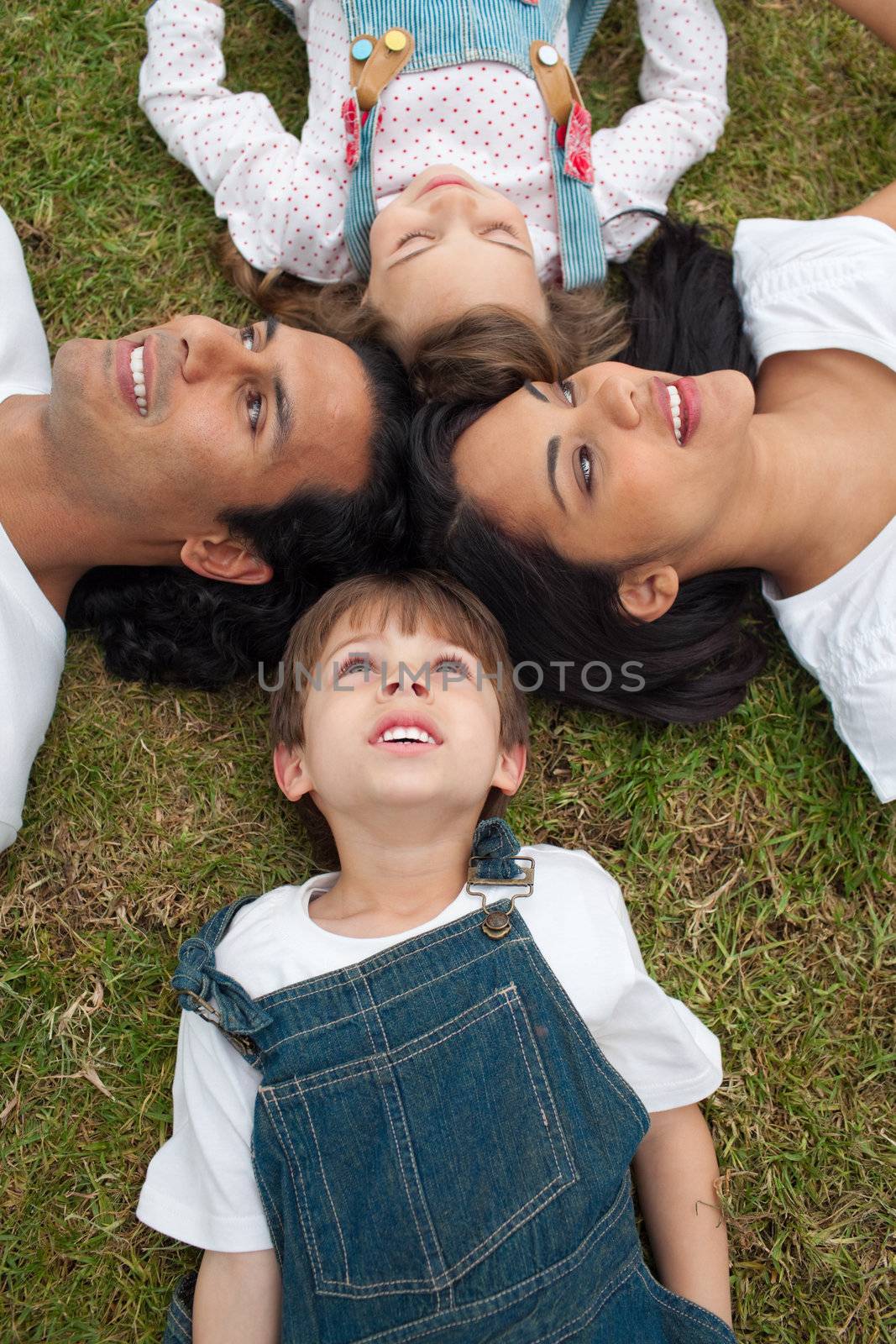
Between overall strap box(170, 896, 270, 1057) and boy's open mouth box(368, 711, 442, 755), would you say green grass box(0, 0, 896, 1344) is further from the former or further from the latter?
boy's open mouth box(368, 711, 442, 755)

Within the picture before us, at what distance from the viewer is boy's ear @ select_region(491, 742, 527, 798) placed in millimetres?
2338

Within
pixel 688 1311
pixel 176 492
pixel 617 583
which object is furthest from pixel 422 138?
pixel 688 1311

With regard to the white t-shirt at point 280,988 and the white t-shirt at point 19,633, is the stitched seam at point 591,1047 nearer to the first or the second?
the white t-shirt at point 280,988

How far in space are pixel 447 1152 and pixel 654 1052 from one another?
0.56 meters

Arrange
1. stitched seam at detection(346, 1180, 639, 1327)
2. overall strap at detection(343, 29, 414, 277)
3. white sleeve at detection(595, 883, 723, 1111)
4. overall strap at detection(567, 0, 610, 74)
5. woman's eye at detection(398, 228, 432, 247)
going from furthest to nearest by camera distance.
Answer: overall strap at detection(567, 0, 610, 74)
overall strap at detection(343, 29, 414, 277)
woman's eye at detection(398, 228, 432, 247)
white sleeve at detection(595, 883, 723, 1111)
stitched seam at detection(346, 1180, 639, 1327)

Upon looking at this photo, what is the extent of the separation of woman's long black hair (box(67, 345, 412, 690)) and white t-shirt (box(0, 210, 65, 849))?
16 cm

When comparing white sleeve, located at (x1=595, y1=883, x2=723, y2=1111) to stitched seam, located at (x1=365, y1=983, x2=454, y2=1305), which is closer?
stitched seam, located at (x1=365, y1=983, x2=454, y2=1305)

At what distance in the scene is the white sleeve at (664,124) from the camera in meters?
2.88

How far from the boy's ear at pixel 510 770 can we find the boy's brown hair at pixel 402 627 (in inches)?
0.7

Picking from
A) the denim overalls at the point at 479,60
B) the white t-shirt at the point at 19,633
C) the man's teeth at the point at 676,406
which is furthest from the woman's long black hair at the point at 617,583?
the white t-shirt at the point at 19,633

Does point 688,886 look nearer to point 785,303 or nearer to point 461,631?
point 461,631

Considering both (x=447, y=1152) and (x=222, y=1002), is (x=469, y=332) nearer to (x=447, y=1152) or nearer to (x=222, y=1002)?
(x=222, y=1002)

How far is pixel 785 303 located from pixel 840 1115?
2.05 m

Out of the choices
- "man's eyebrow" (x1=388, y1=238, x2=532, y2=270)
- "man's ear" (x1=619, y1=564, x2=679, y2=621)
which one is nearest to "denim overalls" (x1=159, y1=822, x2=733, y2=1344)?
"man's ear" (x1=619, y1=564, x2=679, y2=621)
